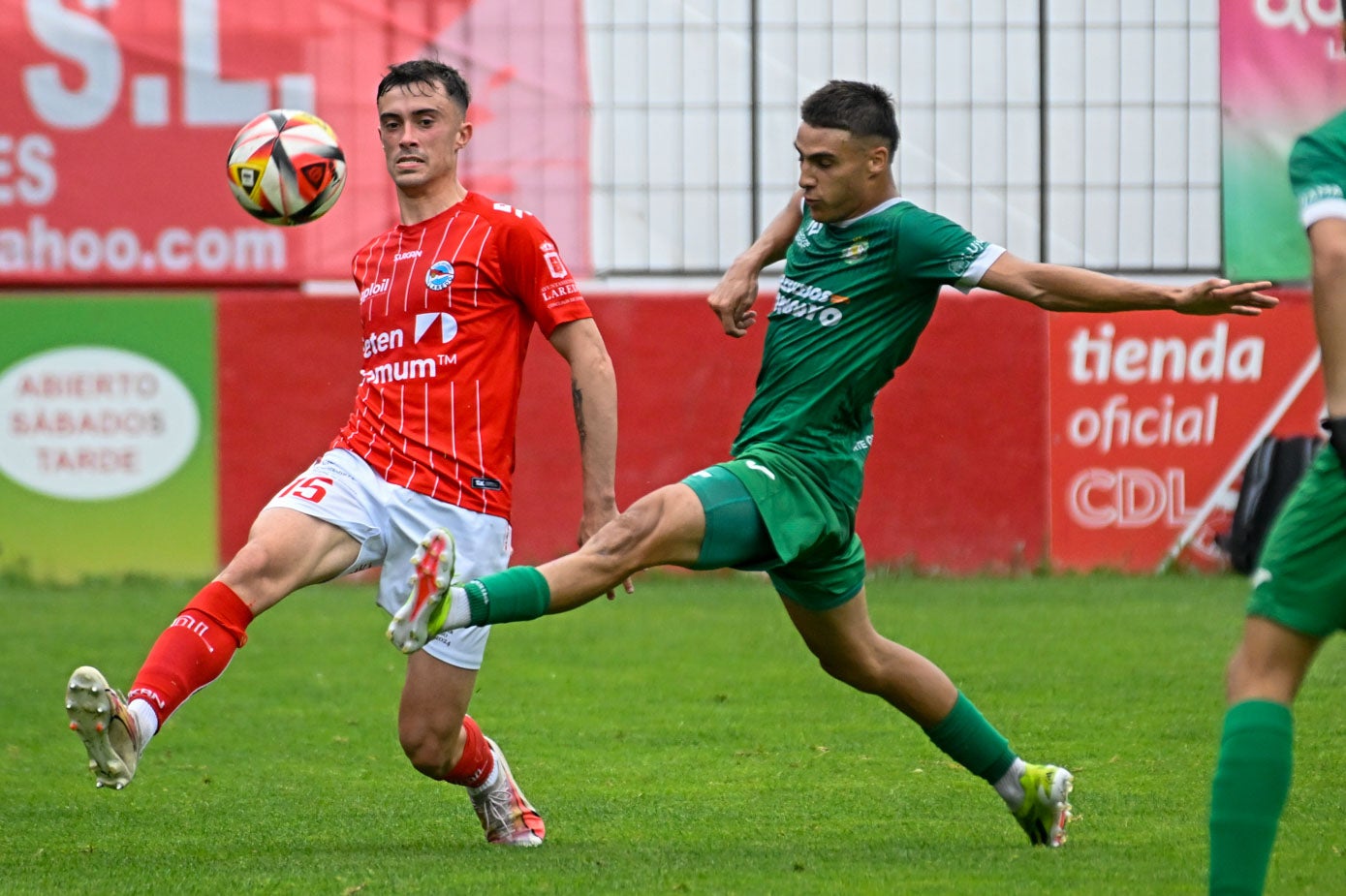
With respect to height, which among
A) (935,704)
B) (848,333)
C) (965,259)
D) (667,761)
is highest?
(965,259)

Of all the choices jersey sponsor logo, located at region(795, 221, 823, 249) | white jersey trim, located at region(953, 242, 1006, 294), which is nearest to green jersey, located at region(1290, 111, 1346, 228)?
white jersey trim, located at region(953, 242, 1006, 294)

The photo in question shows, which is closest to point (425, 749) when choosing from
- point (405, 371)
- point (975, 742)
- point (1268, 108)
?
point (405, 371)

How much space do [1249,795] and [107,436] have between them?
1081 cm

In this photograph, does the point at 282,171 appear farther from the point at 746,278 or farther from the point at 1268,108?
the point at 1268,108

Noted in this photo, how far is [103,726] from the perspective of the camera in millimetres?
4652

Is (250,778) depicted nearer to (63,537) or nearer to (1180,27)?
(63,537)

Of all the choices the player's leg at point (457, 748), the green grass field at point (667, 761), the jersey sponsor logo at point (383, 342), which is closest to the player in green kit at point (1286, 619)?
the green grass field at point (667, 761)

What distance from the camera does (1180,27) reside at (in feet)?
47.5

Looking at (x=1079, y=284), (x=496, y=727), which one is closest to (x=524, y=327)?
(x=1079, y=284)

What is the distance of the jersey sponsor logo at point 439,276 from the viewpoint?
18.5 ft

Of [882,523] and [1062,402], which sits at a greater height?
[1062,402]

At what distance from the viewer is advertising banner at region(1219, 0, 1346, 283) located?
1391 centimetres

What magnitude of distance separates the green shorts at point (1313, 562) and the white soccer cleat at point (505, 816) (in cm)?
263

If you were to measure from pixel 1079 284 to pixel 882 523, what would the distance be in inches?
340
